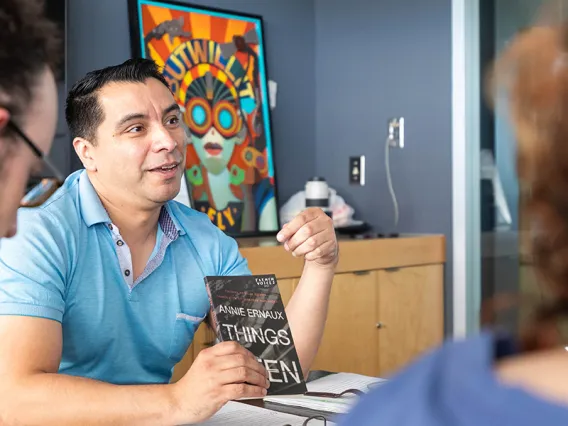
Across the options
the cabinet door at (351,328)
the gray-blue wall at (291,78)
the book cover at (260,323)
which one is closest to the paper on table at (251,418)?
the book cover at (260,323)

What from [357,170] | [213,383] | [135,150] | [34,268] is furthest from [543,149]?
[357,170]

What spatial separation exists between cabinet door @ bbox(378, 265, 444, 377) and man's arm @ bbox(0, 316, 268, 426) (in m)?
2.06

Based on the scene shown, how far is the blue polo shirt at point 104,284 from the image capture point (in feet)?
5.05

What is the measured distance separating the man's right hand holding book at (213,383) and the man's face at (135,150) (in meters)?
0.52

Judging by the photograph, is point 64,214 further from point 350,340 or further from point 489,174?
point 489,174

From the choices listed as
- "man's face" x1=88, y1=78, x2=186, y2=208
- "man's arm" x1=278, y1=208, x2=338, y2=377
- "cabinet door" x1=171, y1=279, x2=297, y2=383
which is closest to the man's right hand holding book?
"man's arm" x1=278, y1=208, x2=338, y2=377

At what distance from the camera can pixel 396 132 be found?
380cm

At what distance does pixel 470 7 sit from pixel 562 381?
3.27 meters

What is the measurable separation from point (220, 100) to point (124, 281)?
1.94m

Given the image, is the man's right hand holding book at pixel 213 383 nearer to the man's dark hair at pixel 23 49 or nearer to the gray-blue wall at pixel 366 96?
the man's dark hair at pixel 23 49

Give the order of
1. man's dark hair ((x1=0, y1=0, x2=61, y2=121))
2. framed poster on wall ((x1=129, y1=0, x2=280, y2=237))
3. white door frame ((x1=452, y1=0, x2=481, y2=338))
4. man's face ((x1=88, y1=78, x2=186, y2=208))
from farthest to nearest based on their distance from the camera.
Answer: white door frame ((x1=452, y1=0, x2=481, y2=338)) → framed poster on wall ((x1=129, y1=0, x2=280, y2=237)) → man's face ((x1=88, y1=78, x2=186, y2=208)) → man's dark hair ((x1=0, y1=0, x2=61, y2=121))

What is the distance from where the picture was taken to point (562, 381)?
0.49 metres

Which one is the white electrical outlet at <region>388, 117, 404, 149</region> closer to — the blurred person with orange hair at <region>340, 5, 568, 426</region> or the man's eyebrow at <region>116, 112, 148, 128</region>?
the man's eyebrow at <region>116, 112, 148, 128</region>

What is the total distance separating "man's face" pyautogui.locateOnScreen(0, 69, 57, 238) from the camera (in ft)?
2.91
